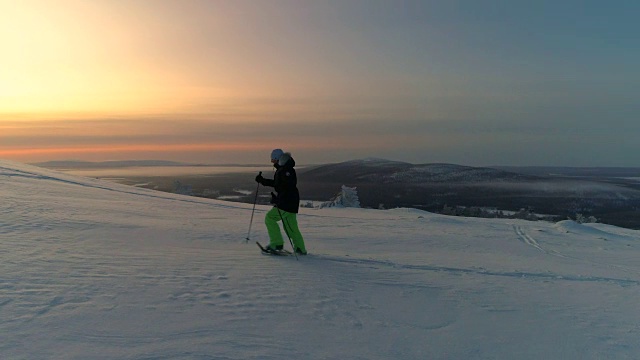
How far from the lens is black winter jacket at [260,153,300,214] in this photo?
32.8 feet

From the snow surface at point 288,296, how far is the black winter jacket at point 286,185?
114cm

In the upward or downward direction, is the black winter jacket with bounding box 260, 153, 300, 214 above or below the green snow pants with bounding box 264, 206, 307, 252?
above

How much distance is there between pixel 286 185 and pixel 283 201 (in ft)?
1.10

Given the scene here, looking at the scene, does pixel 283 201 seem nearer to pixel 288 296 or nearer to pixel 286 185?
pixel 286 185

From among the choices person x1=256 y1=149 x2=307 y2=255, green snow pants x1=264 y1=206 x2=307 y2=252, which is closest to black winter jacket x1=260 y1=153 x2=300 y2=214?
person x1=256 y1=149 x2=307 y2=255

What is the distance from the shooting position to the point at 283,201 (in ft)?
32.8

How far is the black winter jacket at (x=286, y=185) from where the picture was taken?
393 inches

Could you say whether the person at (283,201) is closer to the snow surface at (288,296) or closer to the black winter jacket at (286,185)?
the black winter jacket at (286,185)

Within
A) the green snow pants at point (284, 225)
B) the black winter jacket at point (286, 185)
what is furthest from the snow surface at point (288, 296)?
the black winter jacket at point (286, 185)

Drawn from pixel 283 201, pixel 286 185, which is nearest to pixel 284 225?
pixel 283 201

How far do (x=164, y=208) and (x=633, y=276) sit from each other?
1404 centimetres

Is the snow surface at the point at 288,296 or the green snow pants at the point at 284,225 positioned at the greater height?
the green snow pants at the point at 284,225

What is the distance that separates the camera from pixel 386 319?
6.48 m

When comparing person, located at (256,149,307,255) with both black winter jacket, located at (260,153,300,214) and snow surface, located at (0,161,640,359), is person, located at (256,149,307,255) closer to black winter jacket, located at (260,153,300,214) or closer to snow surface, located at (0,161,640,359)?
black winter jacket, located at (260,153,300,214)
